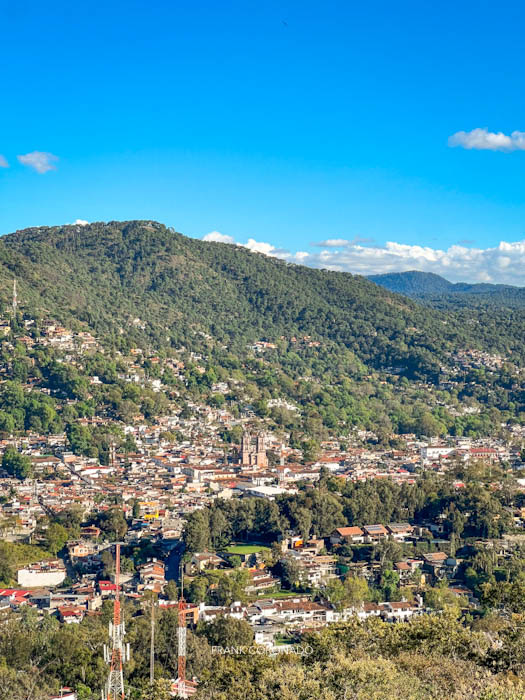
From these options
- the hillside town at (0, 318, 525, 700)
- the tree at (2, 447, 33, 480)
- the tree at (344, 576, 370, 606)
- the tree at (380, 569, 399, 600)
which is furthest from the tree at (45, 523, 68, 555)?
the tree at (380, 569, 399, 600)

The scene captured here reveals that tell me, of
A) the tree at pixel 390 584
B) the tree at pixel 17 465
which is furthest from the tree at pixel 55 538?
the tree at pixel 390 584

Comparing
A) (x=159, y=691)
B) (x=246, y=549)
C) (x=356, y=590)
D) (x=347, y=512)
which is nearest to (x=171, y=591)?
(x=356, y=590)

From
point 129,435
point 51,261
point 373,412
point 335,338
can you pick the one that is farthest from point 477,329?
point 129,435

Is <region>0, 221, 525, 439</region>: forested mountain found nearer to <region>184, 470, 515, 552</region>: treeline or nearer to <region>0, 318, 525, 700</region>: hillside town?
<region>0, 318, 525, 700</region>: hillside town

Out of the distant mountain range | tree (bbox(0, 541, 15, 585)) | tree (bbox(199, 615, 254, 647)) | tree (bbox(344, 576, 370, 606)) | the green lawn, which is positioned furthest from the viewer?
the distant mountain range

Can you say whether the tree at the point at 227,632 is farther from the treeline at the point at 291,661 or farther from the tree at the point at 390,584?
the tree at the point at 390,584

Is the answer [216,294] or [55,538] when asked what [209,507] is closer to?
[55,538]
